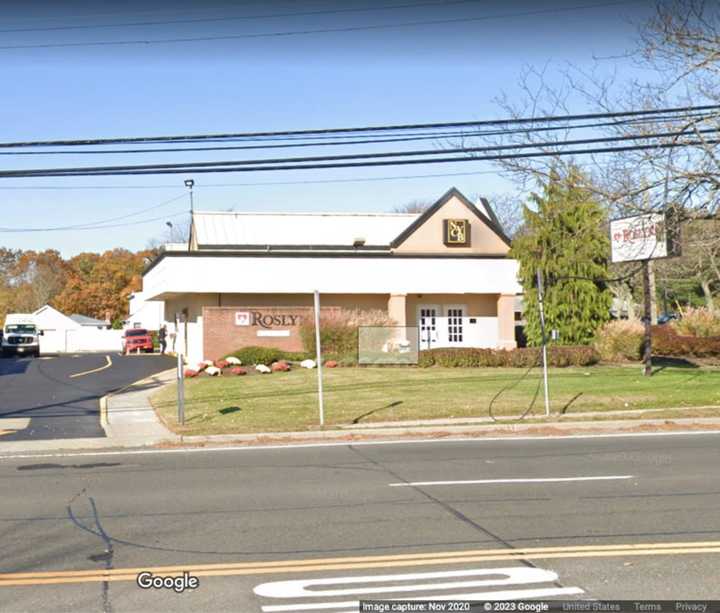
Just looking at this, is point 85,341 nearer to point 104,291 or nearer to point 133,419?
point 104,291

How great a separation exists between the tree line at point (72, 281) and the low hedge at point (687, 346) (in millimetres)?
68021

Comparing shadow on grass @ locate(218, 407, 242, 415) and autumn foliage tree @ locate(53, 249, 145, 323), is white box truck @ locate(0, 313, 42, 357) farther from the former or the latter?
autumn foliage tree @ locate(53, 249, 145, 323)

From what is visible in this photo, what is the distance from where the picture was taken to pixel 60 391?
83.9ft

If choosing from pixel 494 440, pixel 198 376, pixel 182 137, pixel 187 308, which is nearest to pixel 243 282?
pixel 187 308

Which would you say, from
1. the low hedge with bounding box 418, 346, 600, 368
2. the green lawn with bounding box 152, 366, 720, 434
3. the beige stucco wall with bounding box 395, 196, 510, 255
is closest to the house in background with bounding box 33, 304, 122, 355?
the beige stucco wall with bounding box 395, 196, 510, 255

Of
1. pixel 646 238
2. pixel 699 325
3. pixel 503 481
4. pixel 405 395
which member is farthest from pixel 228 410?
pixel 699 325

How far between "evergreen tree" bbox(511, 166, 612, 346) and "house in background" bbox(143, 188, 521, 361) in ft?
13.8

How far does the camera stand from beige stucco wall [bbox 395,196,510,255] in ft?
134

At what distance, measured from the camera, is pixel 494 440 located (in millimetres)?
16016

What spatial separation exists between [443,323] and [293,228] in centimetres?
866

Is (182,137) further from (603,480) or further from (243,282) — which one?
(243,282)

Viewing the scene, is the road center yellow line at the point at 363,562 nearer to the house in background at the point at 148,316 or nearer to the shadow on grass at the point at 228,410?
the shadow on grass at the point at 228,410

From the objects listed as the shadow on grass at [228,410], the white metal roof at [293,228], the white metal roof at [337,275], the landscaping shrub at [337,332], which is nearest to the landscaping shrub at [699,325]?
the white metal roof at [337,275]

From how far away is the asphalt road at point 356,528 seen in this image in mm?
6656
